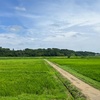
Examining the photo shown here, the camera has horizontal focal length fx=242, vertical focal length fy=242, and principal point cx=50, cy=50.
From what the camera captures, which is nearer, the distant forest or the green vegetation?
the green vegetation

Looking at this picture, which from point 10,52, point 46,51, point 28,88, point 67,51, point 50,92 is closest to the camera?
point 50,92

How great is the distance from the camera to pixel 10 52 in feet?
532

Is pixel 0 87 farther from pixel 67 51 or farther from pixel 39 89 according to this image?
pixel 67 51

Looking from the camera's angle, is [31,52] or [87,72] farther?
[31,52]

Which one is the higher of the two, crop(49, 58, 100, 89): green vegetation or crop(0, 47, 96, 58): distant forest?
crop(0, 47, 96, 58): distant forest

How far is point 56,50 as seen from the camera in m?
186

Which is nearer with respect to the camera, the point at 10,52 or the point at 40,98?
the point at 40,98

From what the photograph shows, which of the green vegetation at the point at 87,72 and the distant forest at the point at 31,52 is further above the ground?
the distant forest at the point at 31,52

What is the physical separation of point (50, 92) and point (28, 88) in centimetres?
188

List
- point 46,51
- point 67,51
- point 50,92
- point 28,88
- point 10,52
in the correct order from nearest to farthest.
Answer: point 50,92 → point 28,88 → point 10,52 → point 46,51 → point 67,51

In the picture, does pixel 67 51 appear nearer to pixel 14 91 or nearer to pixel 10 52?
pixel 10 52

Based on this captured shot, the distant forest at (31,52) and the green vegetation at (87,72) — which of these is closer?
the green vegetation at (87,72)

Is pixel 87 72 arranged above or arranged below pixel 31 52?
below

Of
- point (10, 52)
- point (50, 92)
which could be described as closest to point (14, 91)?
point (50, 92)
